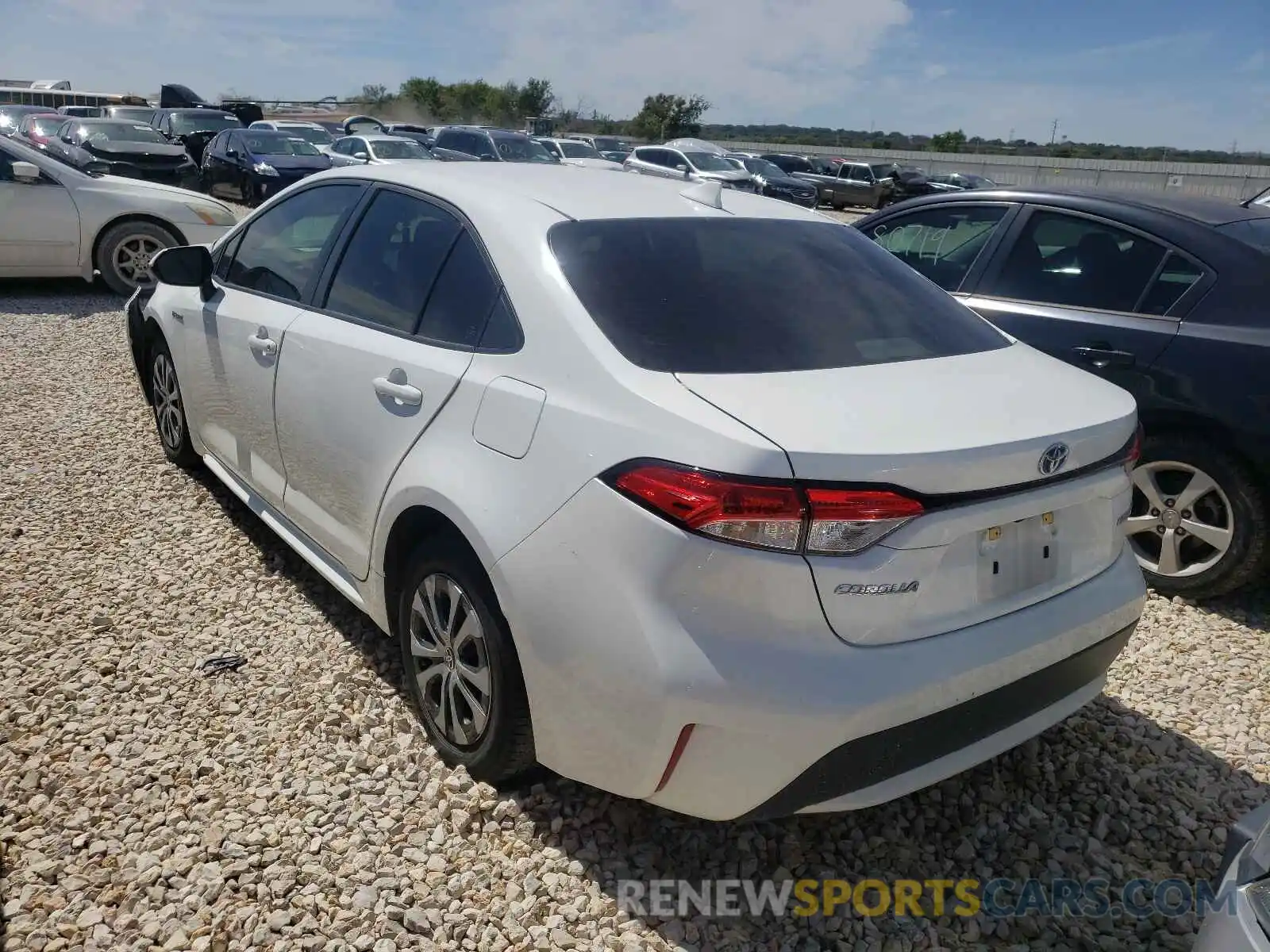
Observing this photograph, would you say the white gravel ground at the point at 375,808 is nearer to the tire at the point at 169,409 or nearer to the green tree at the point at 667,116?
the tire at the point at 169,409

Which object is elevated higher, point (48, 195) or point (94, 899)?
point (48, 195)

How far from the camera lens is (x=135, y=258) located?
9.55m

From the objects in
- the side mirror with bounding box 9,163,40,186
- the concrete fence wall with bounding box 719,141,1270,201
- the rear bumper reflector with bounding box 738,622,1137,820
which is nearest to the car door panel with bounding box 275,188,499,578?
the rear bumper reflector with bounding box 738,622,1137,820

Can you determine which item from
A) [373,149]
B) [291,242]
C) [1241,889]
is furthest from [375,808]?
[373,149]

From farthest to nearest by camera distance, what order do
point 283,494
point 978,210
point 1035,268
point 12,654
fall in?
point 978,210 < point 1035,268 < point 283,494 < point 12,654

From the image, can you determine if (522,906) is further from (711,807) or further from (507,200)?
(507,200)

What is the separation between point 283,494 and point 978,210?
12.1ft

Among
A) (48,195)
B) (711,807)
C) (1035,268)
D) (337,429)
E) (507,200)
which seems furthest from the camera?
(48,195)

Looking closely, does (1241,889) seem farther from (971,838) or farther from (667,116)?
(667,116)

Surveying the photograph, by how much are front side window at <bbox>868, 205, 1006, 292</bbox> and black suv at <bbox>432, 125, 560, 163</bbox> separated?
56.5 ft

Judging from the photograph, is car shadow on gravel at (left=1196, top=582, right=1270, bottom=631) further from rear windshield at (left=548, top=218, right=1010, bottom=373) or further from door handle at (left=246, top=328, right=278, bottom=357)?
door handle at (left=246, top=328, right=278, bottom=357)

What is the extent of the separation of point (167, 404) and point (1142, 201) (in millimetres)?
4803

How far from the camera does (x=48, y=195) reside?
9047 millimetres

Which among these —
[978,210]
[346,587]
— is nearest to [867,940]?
[346,587]
